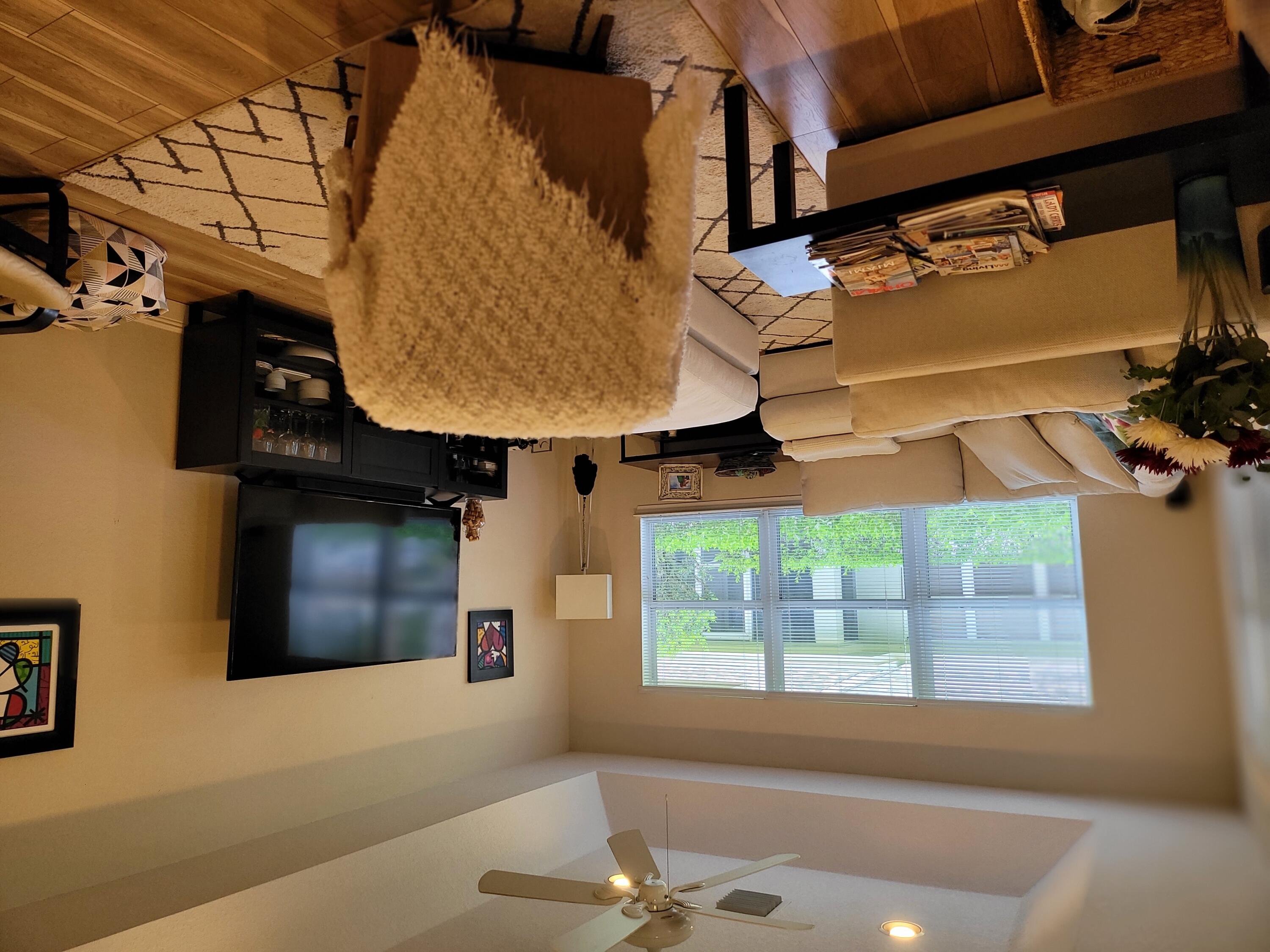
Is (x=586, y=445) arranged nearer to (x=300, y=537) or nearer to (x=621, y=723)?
(x=621, y=723)

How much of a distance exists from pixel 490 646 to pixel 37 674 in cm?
242

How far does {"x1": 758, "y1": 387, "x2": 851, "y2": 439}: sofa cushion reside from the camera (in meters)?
3.58

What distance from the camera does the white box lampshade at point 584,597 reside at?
508 cm

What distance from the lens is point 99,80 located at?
5.22ft

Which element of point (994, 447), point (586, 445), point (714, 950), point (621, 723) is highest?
point (586, 445)

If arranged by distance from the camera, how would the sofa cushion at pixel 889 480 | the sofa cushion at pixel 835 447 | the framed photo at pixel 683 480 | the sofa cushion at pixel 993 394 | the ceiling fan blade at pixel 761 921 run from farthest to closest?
the framed photo at pixel 683 480 < the sofa cushion at pixel 889 480 < the sofa cushion at pixel 835 447 < the ceiling fan blade at pixel 761 921 < the sofa cushion at pixel 993 394

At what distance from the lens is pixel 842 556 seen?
473 centimetres

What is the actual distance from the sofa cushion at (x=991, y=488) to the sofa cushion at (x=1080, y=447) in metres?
0.62

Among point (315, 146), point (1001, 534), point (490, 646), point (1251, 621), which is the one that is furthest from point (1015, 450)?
point (490, 646)

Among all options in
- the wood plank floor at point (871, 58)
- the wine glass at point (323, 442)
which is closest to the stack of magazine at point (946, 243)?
the wood plank floor at point (871, 58)

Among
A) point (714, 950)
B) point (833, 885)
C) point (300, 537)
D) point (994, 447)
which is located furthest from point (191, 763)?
point (994, 447)

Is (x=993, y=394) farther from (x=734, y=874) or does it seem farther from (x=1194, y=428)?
(x=734, y=874)

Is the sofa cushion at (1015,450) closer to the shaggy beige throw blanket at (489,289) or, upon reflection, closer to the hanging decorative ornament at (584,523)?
the shaggy beige throw blanket at (489,289)

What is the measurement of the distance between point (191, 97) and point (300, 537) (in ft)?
6.85
